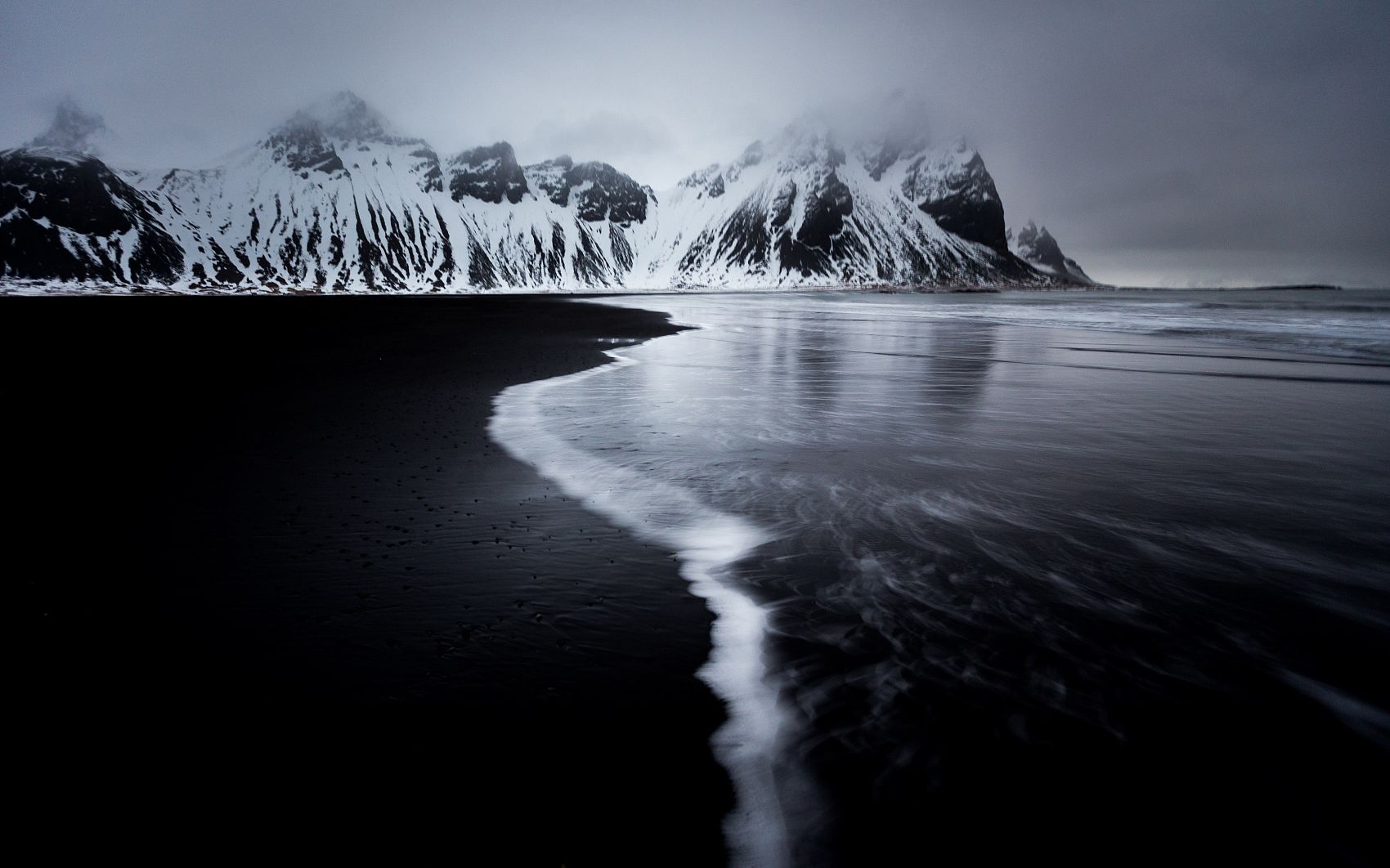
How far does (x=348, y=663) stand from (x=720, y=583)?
287cm

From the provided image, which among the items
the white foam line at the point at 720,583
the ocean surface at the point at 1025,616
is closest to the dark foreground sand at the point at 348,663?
the white foam line at the point at 720,583

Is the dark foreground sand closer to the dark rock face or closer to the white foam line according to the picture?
the white foam line

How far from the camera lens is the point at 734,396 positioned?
53.1ft

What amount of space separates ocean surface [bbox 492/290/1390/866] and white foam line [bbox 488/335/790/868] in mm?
25

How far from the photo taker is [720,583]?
19.1 ft

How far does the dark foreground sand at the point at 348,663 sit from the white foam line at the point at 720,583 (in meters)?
0.14

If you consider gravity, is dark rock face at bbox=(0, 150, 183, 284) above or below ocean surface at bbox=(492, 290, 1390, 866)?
above

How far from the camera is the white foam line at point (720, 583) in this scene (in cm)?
326

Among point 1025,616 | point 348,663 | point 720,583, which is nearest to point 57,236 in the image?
point 348,663

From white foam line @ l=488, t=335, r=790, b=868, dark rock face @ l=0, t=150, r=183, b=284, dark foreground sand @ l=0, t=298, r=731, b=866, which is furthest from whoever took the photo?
dark rock face @ l=0, t=150, r=183, b=284

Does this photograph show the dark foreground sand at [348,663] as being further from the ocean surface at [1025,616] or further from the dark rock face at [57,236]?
the dark rock face at [57,236]

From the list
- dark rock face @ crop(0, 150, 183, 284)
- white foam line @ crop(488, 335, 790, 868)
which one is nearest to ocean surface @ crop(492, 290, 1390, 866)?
white foam line @ crop(488, 335, 790, 868)

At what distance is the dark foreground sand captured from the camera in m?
3.10

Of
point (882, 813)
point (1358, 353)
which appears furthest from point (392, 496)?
point (1358, 353)
